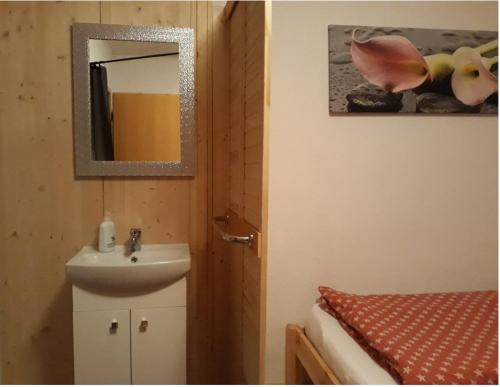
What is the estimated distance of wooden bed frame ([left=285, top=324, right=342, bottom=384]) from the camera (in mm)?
1387

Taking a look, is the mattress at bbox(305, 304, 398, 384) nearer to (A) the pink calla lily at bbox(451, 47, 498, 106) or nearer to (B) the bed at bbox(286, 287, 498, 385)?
(B) the bed at bbox(286, 287, 498, 385)

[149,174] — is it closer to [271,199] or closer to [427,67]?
[271,199]

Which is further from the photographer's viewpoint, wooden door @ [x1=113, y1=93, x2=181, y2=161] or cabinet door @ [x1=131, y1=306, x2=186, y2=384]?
wooden door @ [x1=113, y1=93, x2=181, y2=161]

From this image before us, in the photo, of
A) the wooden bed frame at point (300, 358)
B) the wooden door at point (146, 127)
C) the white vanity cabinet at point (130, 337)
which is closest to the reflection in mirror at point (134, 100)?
the wooden door at point (146, 127)

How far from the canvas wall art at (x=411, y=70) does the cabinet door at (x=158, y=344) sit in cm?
122

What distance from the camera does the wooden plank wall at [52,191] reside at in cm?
167

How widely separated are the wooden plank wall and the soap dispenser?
7 centimetres

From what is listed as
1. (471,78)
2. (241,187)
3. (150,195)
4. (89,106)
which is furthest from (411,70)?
(89,106)

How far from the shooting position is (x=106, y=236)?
1.68 metres

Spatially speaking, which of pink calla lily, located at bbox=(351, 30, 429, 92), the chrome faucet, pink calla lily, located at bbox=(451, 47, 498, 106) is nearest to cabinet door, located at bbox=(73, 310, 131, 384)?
the chrome faucet

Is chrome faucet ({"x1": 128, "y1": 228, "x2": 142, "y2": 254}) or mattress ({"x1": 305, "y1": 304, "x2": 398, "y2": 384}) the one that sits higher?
chrome faucet ({"x1": 128, "y1": 228, "x2": 142, "y2": 254})

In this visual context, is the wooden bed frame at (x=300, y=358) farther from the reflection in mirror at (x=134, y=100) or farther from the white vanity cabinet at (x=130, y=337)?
the reflection in mirror at (x=134, y=100)

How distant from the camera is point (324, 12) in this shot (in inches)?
66.6

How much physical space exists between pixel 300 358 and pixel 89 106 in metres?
1.52
